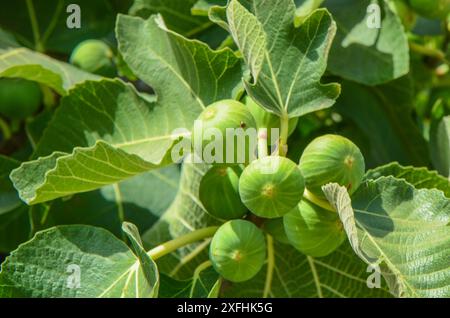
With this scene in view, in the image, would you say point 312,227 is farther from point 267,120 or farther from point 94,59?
point 94,59

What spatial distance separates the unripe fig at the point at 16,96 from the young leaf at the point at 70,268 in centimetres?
45

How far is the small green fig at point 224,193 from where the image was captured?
1.17 meters

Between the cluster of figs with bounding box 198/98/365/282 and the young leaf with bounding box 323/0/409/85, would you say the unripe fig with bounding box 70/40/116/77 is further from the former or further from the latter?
the cluster of figs with bounding box 198/98/365/282

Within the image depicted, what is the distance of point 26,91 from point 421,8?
2.56 feet

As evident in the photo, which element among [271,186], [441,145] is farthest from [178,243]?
[441,145]

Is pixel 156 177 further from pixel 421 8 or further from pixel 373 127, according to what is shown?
pixel 421 8

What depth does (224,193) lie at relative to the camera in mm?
1178

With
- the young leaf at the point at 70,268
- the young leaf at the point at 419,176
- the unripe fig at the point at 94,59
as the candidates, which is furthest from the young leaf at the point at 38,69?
the young leaf at the point at 419,176

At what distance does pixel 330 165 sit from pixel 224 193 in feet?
0.54

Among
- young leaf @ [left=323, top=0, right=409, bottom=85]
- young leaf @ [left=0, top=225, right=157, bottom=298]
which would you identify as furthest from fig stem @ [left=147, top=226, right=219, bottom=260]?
young leaf @ [left=323, top=0, right=409, bottom=85]

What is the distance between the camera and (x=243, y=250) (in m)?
1.12

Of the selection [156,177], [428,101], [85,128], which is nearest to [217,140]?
[85,128]

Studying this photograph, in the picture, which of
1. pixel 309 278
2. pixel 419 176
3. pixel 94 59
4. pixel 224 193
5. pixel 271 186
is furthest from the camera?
pixel 94 59

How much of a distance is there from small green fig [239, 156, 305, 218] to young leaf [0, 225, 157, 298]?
8.0 inches
